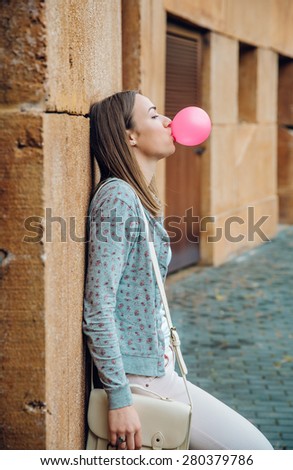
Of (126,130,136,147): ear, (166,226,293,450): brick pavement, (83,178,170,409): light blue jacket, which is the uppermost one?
(126,130,136,147): ear

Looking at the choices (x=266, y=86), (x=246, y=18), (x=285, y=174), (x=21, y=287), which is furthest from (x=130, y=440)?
(x=285, y=174)

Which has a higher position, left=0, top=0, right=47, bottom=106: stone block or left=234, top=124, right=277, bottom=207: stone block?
left=0, top=0, right=47, bottom=106: stone block

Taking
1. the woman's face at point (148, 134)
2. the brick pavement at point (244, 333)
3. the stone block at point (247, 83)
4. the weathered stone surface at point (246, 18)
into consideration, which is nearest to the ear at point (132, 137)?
the woman's face at point (148, 134)

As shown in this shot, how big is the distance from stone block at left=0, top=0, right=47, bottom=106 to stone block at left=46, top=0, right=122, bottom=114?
35 millimetres

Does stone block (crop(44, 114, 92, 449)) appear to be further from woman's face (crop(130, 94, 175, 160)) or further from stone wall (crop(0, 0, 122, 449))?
woman's face (crop(130, 94, 175, 160))


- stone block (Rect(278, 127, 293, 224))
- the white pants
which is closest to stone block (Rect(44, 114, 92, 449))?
the white pants

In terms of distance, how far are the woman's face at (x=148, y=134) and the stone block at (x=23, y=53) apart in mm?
868

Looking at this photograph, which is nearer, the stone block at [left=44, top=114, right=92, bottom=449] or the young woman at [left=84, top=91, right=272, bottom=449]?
the stone block at [left=44, top=114, right=92, bottom=449]

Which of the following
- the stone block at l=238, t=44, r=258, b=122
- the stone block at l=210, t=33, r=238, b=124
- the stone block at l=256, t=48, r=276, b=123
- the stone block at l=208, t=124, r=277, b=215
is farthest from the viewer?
the stone block at l=256, t=48, r=276, b=123

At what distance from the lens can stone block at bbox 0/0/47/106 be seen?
2289mm

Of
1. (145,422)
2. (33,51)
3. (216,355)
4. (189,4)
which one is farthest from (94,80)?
(189,4)

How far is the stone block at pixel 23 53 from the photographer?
2.29 meters

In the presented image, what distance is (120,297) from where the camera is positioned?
113 inches

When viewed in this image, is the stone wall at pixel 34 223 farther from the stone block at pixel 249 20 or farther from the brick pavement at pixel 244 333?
the stone block at pixel 249 20
